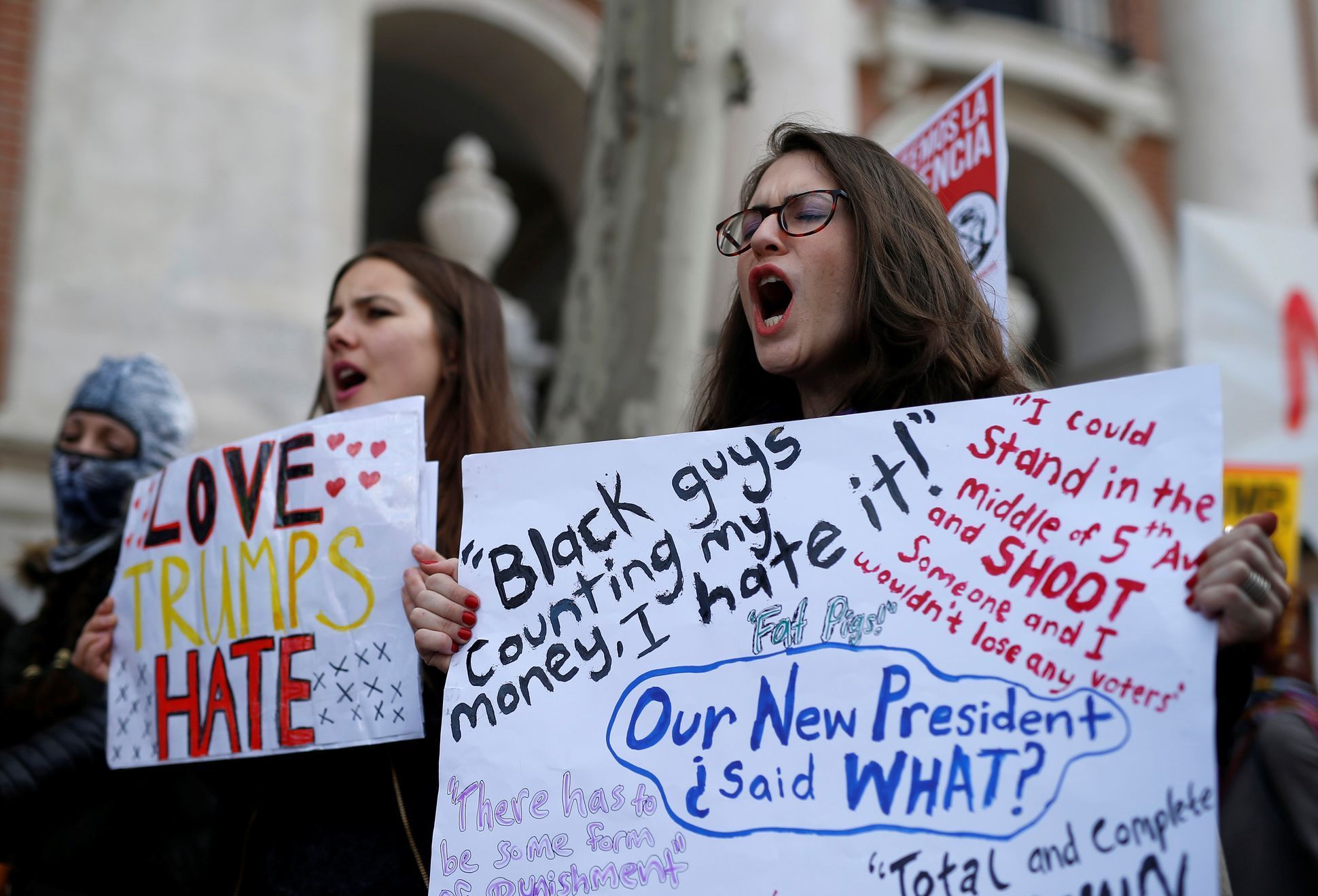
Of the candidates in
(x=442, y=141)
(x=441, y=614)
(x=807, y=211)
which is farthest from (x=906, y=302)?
(x=442, y=141)

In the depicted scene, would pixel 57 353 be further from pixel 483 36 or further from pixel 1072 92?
pixel 1072 92

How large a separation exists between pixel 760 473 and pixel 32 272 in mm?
4996

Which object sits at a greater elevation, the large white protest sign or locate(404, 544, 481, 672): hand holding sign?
the large white protest sign

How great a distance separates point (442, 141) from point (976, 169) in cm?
869

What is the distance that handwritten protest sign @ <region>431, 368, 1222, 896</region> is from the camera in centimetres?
139

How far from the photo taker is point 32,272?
→ 562cm

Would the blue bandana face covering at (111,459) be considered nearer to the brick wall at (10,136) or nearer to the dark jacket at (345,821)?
the dark jacket at (345,821)

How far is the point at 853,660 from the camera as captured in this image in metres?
1.51

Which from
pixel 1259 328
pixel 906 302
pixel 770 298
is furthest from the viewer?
pixel 1259 328

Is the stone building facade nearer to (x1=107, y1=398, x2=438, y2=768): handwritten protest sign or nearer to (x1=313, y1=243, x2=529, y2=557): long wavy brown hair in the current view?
(x1=313, y1=243, x2=529, y2=557): long wavy brown hair

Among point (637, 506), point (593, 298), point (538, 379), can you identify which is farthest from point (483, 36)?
point (637, 506)

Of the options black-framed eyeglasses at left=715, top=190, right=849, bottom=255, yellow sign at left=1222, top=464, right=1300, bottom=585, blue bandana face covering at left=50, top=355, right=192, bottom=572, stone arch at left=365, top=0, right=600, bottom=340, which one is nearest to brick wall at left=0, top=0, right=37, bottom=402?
stone arch at left=365, top=0, right=600, bottom=340

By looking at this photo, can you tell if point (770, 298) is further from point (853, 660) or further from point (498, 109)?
point (498, 109)

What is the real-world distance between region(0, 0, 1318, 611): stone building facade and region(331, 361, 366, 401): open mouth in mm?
1268
